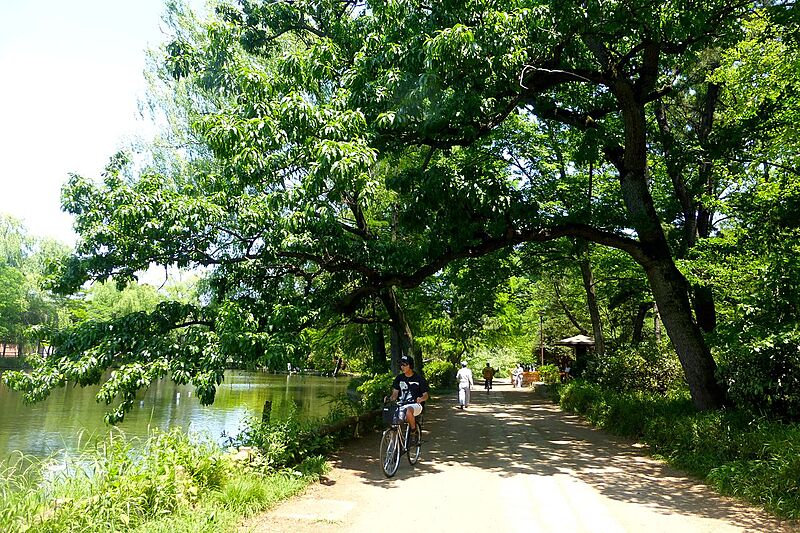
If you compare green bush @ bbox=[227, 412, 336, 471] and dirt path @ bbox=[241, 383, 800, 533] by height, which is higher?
green bush @ bbox=[227, 412, 336, 471]

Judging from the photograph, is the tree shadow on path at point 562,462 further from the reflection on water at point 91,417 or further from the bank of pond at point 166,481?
the reflection on water at point 91,417

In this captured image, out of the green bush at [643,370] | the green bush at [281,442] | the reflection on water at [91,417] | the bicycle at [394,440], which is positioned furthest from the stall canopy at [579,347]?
the green bush at [281,442]

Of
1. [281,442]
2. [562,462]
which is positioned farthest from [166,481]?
[562,462]

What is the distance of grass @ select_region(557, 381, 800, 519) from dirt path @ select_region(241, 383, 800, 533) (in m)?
0.27

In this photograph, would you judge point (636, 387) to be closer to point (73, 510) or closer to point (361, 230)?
point (361, 230)

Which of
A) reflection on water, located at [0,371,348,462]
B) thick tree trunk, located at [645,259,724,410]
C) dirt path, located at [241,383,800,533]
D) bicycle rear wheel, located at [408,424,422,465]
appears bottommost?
reflection on water, located at [0,371,348,462]

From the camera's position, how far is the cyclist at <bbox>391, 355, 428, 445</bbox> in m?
8.16

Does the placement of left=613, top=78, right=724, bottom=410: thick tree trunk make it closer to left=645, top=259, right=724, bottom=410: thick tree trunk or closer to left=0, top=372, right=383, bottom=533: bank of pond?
left=645, top=259, right=724, bottom=410: thick tree trunk

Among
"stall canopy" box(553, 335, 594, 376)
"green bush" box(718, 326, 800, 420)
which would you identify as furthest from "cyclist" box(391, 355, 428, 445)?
"stall canopy" box(553, 335, 594, 376)

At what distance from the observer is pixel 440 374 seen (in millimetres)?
28594

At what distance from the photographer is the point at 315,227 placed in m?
9.37

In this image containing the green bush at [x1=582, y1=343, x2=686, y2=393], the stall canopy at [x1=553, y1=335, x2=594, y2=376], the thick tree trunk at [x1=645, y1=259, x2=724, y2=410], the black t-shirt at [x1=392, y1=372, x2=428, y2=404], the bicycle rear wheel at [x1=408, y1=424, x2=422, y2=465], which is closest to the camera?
the black t-shirt at [x1=392, y1=372, x2=428, y2=404]

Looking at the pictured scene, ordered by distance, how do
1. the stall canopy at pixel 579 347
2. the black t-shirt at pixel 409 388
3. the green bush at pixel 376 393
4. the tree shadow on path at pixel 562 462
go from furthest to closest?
the stall canopy at pixel 579 347
the green bush at pixel 376 393
the black t-shirt at pixel 409 388
the tree shadow on path at pixel 562 462

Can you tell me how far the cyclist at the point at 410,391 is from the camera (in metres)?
8.16
